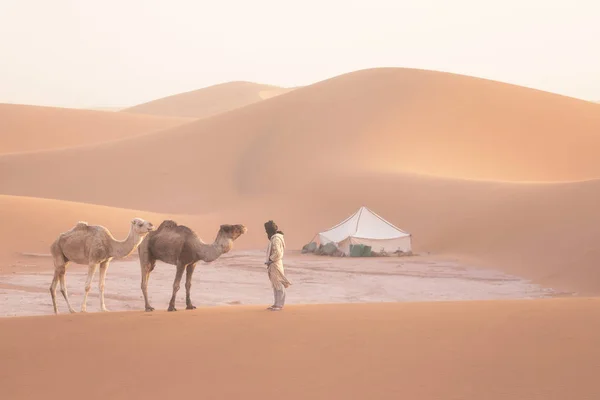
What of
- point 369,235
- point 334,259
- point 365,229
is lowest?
point 334,259

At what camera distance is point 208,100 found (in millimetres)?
154375

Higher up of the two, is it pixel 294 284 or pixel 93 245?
pixel 93 245

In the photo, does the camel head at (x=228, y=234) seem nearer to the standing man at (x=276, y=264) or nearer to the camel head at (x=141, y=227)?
the standing man at (x=276, y=264)

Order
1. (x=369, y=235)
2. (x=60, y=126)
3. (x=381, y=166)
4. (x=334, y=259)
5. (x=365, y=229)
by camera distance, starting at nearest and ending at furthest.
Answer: (x=334, y=259) → (x=369, y=235) → (x=365, y=229) → (x=381, y=166) → (x=60, y=126)

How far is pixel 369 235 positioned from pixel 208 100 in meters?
126

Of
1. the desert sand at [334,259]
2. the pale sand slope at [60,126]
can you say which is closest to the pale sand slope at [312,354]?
the desert sand at [334,259]

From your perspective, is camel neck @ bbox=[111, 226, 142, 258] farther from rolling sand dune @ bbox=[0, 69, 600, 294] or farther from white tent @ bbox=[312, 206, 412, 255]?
white tent @ bbox=[312, 206, 412, 255]

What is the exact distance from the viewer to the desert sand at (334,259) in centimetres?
841

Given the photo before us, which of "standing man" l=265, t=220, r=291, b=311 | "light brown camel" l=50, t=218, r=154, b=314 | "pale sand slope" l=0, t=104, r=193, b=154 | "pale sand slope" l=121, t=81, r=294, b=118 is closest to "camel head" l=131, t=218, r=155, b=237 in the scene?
"light brown camel" l=50, t=218, r=154, b=314

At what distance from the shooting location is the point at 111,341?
958 centimetres

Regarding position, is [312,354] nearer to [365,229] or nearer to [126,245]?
[126,245]

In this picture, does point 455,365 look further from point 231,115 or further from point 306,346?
point 231,115

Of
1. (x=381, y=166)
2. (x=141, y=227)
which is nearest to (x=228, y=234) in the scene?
(x=141, y=227)

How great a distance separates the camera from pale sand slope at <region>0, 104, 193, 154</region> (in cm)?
7931
